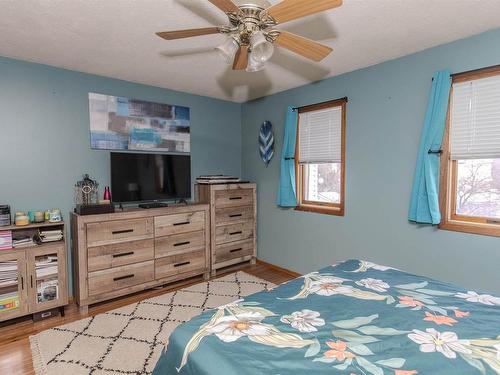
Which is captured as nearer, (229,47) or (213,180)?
(229,47)

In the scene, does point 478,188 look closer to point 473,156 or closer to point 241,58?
point 473,156

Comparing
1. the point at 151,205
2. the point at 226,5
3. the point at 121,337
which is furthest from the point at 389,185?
the point at 121,337

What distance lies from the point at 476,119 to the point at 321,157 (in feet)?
5.06

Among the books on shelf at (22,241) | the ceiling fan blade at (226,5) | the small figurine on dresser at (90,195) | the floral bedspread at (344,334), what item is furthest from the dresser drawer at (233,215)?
the ceiling fan blade at (226,5)

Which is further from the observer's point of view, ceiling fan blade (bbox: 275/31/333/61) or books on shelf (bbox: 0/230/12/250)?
books on shelf (bbox: 0/230/12/250)

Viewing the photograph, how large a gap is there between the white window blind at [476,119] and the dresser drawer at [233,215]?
8.30ft

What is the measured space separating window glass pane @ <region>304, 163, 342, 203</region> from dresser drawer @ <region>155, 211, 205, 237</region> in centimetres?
142

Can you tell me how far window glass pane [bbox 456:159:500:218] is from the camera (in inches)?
91.6

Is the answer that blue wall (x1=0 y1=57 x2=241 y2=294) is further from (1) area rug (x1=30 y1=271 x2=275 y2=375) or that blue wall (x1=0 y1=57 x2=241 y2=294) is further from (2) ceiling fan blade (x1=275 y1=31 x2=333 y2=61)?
(2) ceiling fan blade (x1=275 y1=31 x2=333 y2=61)

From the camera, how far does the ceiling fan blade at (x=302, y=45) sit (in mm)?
1603

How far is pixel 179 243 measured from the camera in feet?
11.3

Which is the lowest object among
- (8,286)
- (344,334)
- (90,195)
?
(8,286)

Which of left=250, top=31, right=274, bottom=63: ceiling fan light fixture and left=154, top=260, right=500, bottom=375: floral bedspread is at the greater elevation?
left=250, top=31, right=274, bottom=63: ceiling fan light fixture

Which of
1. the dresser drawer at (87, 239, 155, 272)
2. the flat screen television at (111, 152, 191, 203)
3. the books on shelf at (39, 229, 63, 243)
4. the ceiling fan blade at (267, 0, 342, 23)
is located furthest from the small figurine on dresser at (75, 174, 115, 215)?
the ceiling fan blade at (267, 0, 342, 23)
